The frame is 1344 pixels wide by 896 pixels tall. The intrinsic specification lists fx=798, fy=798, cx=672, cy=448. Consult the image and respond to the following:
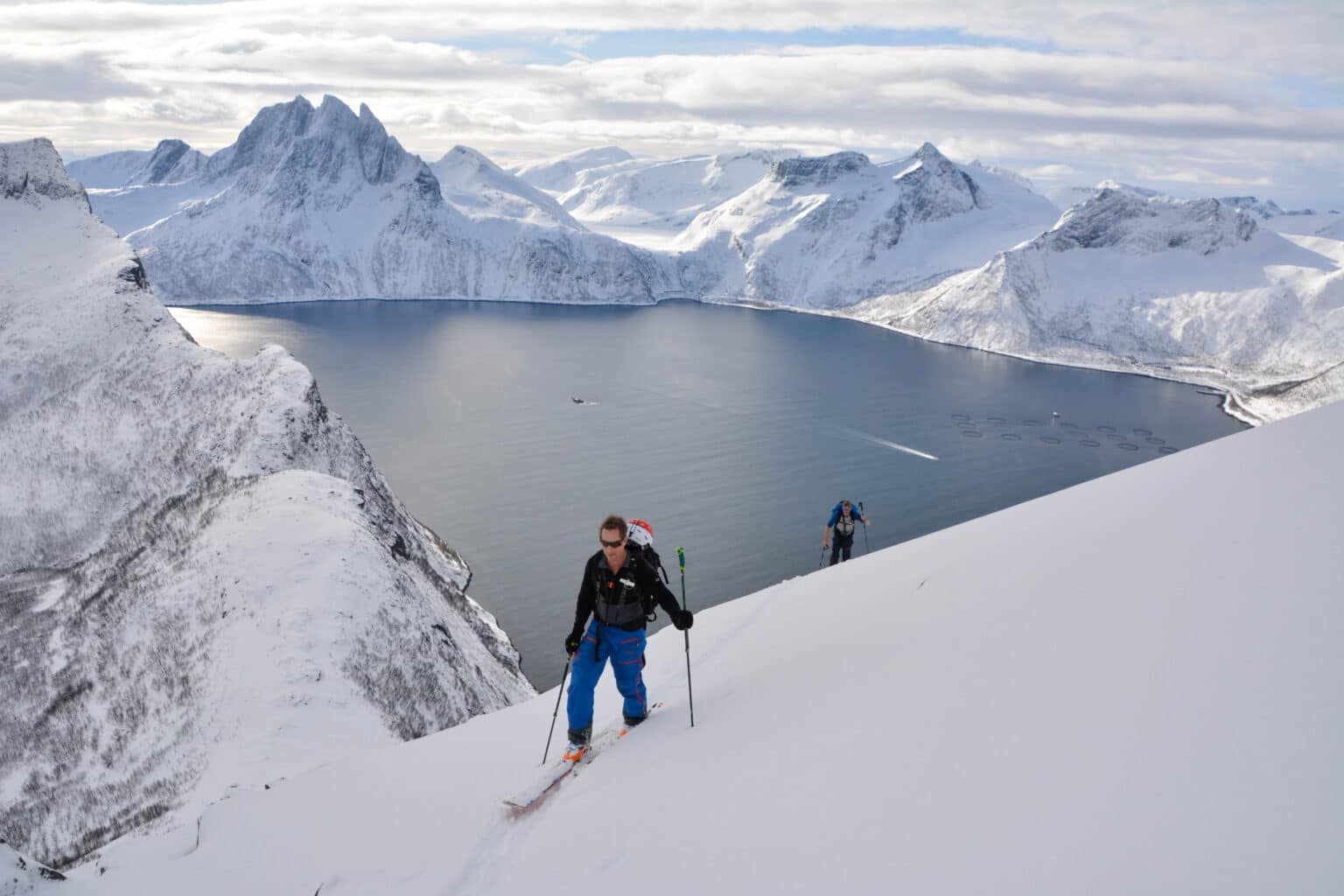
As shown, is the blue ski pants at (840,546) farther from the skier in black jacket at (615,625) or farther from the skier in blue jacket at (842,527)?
the skier in black jacket at (615,625)

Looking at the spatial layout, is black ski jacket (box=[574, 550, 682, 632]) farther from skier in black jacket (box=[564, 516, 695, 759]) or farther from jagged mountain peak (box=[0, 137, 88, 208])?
jagged mountain peak (box=[0, 137, 88, 208])

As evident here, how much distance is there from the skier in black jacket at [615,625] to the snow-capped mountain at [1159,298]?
134002 mm

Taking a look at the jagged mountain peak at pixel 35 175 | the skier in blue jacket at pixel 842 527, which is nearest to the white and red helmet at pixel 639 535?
the skier in blue jacket at pixel 842 527

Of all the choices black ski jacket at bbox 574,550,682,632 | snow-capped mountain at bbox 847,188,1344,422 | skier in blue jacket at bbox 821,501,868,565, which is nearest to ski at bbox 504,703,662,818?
black ski jacket at bbox 574,550,682,632

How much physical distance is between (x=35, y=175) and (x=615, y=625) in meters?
110

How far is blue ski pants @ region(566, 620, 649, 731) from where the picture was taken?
379 inches

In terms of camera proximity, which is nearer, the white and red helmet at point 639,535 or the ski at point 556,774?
the ski at point 556,774

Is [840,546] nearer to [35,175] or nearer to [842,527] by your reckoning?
[842,527]

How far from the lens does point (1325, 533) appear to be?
705cm

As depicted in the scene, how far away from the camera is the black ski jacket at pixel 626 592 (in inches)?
382

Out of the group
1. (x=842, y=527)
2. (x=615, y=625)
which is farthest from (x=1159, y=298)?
(x=615, y=625)

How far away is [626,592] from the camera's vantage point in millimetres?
9719

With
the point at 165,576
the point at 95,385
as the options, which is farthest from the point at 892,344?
the point at 165,576

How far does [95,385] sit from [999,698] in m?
60.5
